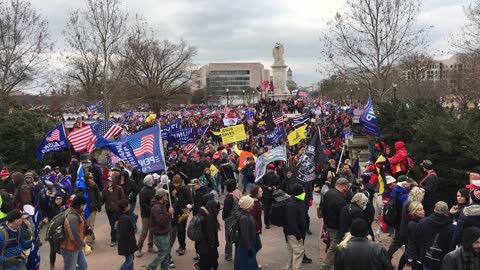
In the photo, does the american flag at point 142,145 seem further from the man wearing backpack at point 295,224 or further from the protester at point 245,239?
the man wearing backpack at point 295,224

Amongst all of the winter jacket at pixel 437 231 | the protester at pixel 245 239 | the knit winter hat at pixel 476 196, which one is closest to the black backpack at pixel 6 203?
the protester at pixel 245 239

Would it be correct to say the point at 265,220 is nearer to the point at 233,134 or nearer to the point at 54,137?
the point at 233,134

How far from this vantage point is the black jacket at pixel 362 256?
533cm

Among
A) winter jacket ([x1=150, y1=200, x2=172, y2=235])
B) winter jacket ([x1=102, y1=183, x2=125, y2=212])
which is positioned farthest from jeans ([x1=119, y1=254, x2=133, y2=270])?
winter jacket ([x1=102, y1=183, x2=125, y2=212])

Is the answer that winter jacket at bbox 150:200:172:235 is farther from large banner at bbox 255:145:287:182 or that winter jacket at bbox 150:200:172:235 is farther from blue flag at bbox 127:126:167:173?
large banner at bbox 255:145:287:182

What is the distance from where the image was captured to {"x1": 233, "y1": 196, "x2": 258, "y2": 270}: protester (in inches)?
291

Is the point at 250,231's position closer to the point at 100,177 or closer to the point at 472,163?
the point at 472,163

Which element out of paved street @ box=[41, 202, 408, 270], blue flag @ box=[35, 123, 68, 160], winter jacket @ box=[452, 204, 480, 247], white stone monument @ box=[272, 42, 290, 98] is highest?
white stone monument @ box=[272, 42, 290, 98]

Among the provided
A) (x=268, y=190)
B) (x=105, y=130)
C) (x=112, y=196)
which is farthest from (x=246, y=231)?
(x=105, y=130)

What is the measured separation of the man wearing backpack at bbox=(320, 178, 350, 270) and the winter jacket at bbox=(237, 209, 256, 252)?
1467 mm

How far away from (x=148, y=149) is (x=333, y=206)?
4061 millimetres

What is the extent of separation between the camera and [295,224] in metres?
8.12

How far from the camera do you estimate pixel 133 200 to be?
450 inches

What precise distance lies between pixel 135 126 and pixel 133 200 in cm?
2827
